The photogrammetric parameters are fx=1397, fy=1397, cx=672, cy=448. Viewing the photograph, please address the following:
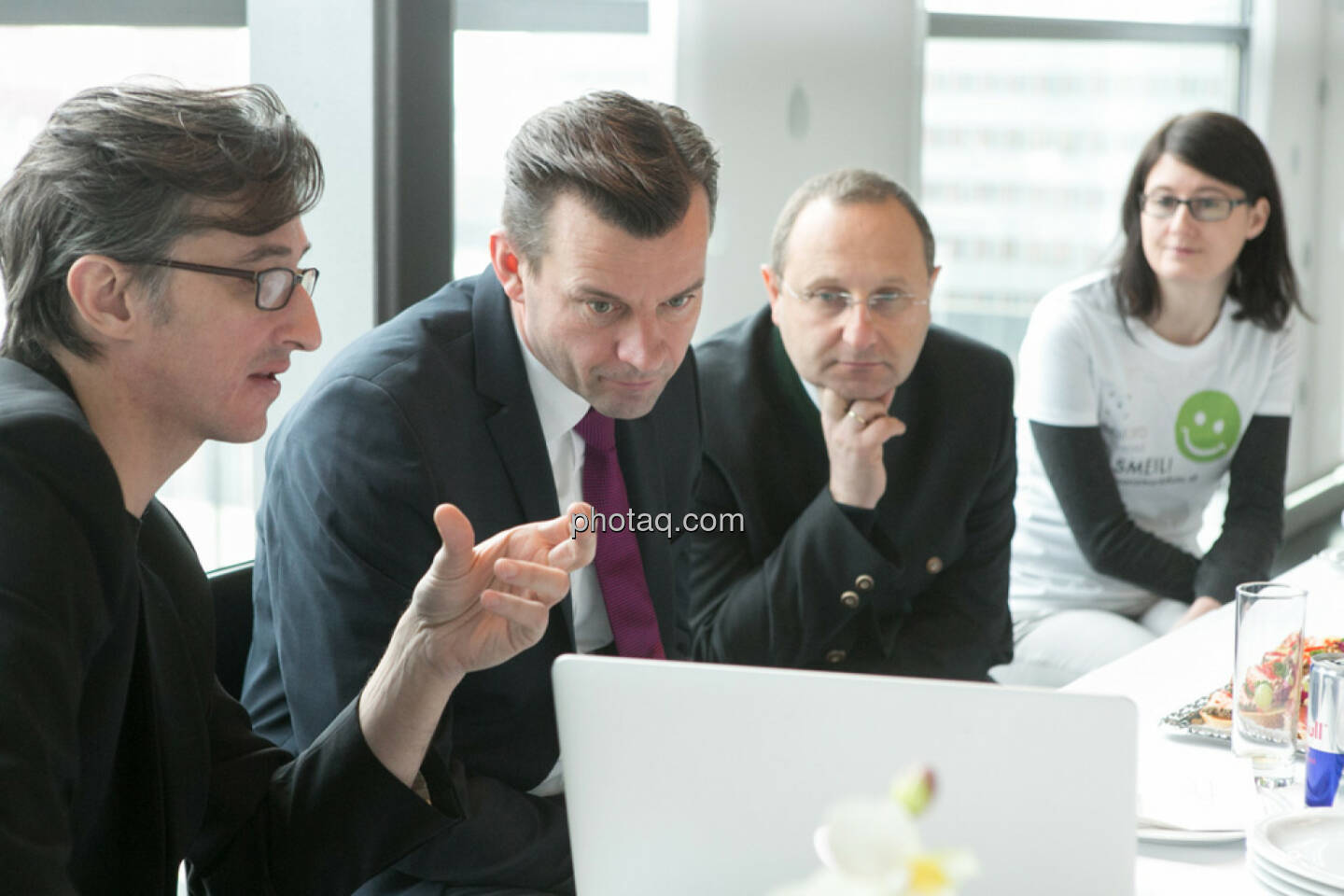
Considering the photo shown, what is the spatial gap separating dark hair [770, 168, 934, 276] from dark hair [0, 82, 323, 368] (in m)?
1.27

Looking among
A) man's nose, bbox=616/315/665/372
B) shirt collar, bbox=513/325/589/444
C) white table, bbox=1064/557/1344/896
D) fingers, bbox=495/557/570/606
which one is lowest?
white table, bbox=1064/557/1344/896

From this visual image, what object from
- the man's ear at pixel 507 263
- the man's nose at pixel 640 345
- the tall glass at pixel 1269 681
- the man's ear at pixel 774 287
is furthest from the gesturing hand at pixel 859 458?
the tall glass at pixel 1269 681

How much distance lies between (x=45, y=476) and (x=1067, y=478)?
2413 millimetres

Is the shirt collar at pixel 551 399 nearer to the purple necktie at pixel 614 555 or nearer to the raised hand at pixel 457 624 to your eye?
the purple necktie at pixel 614 555

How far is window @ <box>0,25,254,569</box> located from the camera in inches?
85.2

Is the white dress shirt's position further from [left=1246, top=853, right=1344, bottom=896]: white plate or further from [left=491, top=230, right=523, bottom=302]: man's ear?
[left=1246, top=853, right=1344, bottom=896]: white plate

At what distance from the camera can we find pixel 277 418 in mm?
2748

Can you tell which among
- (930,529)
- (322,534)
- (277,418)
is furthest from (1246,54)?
(322,534)

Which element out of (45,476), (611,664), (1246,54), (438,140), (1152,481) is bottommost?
(1152,481)

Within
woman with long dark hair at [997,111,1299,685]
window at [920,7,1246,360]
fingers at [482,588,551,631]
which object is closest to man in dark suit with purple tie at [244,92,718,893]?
fingers at [482,588,551,631]

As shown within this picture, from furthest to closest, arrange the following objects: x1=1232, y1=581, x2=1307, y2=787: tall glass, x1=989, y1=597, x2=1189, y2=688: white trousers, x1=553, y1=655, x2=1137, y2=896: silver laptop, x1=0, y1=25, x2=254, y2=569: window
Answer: x1=989, y1=597, x2=1189, y2=688: white trousers → x1=0, y1=25, x2=254, y2=569: window → x1=1232, y1=581, x2=1307, y2=787: tall glass → x1=553, y1=655, x2=1137, y2=896: silver laptop

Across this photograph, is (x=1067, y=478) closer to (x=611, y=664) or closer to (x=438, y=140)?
(x=438, y=140)

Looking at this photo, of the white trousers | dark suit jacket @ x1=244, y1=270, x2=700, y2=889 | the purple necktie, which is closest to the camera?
dark suit jacket @ x1=244, y1=270, x2=700, y2=889

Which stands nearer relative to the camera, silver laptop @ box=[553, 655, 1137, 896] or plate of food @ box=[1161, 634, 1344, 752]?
silver laptop @ box=[553, 655, 1137, 896]
